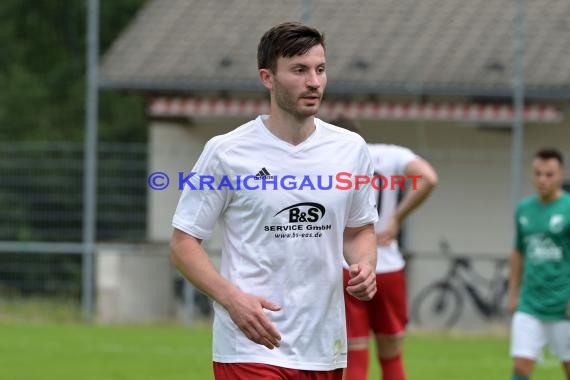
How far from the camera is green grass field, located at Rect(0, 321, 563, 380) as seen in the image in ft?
41.6

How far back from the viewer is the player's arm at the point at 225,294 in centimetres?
488

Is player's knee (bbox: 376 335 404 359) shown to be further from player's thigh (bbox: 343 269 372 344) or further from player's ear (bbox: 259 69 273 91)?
player's ear (bbox: 259 69 273 91)

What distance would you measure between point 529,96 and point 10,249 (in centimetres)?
717

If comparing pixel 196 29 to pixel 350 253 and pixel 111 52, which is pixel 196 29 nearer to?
pixel 111 52

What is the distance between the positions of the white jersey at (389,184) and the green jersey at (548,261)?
1022 millimetres

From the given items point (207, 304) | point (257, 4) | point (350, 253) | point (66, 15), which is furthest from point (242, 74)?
point (350, 253)

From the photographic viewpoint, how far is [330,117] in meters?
18.5

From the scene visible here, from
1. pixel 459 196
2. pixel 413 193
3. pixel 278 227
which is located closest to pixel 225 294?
pixel 278 227

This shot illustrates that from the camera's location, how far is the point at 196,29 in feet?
70.6

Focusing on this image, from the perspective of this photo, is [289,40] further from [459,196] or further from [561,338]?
[459,196]

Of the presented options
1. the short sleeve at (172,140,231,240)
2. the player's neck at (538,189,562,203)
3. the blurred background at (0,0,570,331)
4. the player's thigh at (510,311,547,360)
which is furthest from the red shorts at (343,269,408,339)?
the blurred background at (0,0,570,331)

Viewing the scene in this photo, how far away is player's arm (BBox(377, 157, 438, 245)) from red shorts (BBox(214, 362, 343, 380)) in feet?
12.4

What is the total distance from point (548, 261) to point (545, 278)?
12 centimetres

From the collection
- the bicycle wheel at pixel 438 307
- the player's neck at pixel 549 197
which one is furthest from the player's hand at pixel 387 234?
the bicycle wheel at pixel 438 307
